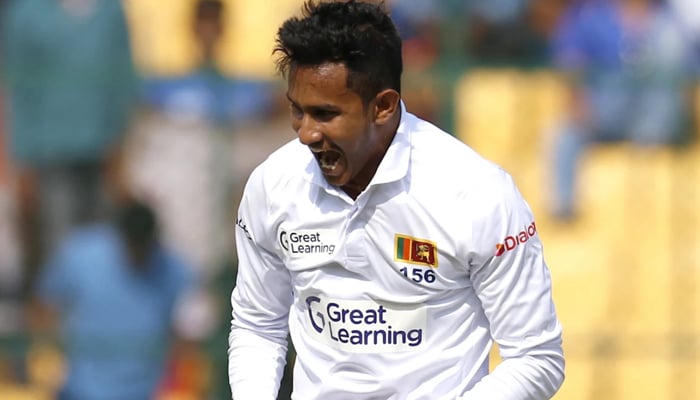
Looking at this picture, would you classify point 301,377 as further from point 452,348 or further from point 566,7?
point 566,7

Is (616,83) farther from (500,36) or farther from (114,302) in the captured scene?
(114,302)

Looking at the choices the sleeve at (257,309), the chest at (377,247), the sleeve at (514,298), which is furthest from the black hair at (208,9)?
the sleeve at (514,298)

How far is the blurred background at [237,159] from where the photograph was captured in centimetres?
754

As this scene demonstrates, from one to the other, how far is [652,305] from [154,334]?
257 centimetres

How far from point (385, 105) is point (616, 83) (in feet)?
14.3

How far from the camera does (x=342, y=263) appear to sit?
11.4 ft

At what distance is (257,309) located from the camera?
3746 millimetres

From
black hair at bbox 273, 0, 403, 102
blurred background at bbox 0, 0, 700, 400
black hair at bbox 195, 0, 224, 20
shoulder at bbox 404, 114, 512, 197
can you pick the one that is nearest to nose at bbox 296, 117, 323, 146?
black hair at bbox 273, 0, 403, 102

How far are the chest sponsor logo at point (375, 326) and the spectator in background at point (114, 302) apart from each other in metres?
4.13

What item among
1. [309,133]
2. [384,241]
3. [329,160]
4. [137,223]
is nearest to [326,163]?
[329,160]

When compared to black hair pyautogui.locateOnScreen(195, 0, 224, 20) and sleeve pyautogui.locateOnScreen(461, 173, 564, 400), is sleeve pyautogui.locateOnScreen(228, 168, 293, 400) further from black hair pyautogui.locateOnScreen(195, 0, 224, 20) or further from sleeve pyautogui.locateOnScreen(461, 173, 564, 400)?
black hair pyautogui.locateOnScreen(195, 0, 224, 20)

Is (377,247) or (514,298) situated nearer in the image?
(514,298)

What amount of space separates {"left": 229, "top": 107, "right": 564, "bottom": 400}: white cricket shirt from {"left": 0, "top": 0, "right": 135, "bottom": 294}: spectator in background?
13.6 ft

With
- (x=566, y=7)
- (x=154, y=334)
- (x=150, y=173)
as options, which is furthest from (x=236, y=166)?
(x=566, y=7)
